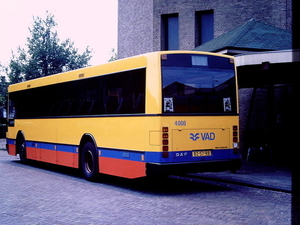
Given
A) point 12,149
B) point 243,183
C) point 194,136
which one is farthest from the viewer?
point 12,149

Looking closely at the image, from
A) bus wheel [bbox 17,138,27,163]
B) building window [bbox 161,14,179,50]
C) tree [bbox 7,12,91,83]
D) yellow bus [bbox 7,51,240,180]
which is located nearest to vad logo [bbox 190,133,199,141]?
yellow bus [bbox 7,51,240,180]

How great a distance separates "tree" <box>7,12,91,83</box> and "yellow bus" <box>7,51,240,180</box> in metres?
28.1

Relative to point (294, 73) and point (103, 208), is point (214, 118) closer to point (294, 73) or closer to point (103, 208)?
point (103, 208)

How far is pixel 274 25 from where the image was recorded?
2033 centimetres

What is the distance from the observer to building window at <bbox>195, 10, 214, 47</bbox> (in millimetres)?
22938

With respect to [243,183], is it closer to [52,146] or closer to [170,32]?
[52,146]

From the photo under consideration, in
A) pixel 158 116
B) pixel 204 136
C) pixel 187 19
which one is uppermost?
pixel 187 19

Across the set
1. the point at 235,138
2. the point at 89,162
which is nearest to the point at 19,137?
the point at 89,162

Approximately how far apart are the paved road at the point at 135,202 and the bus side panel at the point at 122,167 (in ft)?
1.31

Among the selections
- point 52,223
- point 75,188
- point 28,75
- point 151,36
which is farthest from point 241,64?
point 28,75

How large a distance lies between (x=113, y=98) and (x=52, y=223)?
4.55 m

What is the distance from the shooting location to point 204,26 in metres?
23.2

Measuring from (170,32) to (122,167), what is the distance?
15.2 m

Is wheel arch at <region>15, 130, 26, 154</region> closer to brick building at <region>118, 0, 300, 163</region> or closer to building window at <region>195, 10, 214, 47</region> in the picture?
brick building at <region>118, 0, 300, 163</region>
